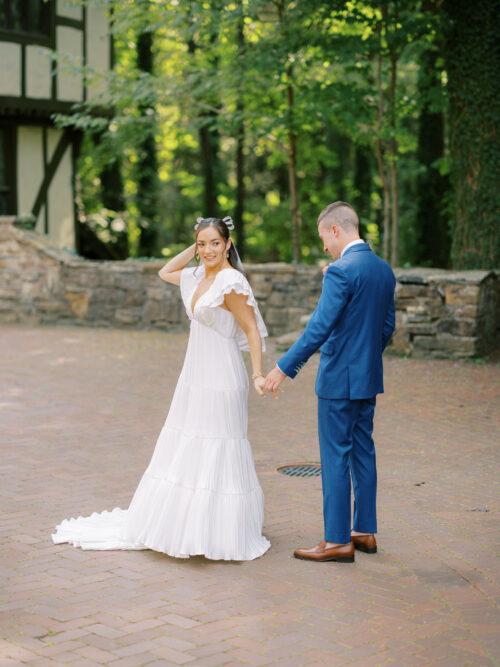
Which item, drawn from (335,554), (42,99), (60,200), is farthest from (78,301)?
(335,554)

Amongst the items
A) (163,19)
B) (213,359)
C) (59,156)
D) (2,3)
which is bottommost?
(213,359)

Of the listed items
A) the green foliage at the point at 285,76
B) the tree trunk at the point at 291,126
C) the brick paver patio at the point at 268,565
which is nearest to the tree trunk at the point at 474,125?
the green foliage at the point at 285,76

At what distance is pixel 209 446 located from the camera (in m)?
5.77

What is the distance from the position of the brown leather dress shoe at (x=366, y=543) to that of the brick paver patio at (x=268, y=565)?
79 millimetres

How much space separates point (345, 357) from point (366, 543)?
3.58 ft

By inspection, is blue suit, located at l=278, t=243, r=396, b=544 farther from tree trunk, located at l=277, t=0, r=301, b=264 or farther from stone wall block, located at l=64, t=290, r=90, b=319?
stone wall block, located at l=64, t=290, r=90, b=319

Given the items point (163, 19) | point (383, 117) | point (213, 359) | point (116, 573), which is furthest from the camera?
point (383, 117)

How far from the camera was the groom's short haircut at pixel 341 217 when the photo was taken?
18.3ft

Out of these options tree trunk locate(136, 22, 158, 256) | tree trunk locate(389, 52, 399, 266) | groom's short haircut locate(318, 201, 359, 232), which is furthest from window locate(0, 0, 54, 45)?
groom's short haircut locate(318, 201, 359, 232)

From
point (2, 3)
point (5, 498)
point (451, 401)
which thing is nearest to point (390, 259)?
point (451, 401)

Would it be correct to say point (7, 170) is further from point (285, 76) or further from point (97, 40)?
point (285, 76)

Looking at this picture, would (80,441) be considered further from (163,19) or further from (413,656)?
(163,19)

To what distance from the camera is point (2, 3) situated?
809 inches

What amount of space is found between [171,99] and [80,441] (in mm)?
10055
